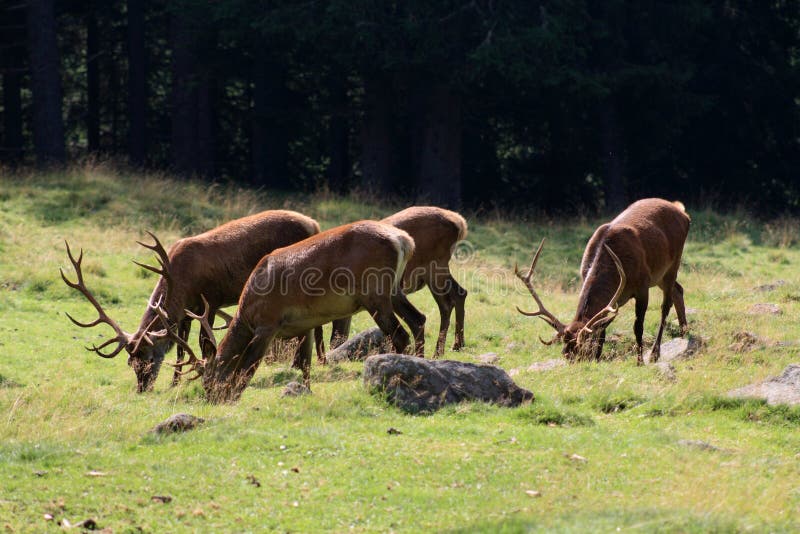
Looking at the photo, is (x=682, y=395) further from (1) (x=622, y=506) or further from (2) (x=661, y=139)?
(2) (x=661, y=139)

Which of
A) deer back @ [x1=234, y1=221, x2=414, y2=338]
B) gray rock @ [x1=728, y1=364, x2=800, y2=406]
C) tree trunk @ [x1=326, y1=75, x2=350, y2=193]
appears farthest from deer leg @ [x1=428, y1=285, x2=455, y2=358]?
tree trunk @ [x1=326, y1=75, x2=350, y2=193]

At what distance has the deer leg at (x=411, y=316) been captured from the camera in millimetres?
10977

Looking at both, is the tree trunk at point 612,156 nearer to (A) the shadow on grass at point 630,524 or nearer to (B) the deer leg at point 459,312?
(B) the deer leg at point 459,312

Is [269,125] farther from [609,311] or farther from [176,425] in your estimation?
[176,425]

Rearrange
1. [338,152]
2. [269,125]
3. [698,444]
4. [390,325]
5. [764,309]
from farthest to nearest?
[338,152] < [269,125] < [764,309] < [390,325] < [698,444]

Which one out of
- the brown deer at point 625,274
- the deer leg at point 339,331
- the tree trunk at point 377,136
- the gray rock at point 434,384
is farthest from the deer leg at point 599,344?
the tree trunk at point 377,136

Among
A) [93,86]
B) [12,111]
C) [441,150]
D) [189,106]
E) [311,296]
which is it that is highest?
[93,86]

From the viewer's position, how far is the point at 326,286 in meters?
10.4

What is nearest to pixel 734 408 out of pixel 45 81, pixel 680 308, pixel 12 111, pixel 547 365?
pixel 547 365

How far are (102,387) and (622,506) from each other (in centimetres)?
631

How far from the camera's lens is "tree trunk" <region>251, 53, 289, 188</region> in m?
28.5

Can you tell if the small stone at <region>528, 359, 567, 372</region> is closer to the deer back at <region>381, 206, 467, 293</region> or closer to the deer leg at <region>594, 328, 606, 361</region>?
the deer leg at <region>594, 328, 606, 361</region>

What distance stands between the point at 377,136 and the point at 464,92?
8.60ft

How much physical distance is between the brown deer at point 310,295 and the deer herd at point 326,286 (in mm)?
12
